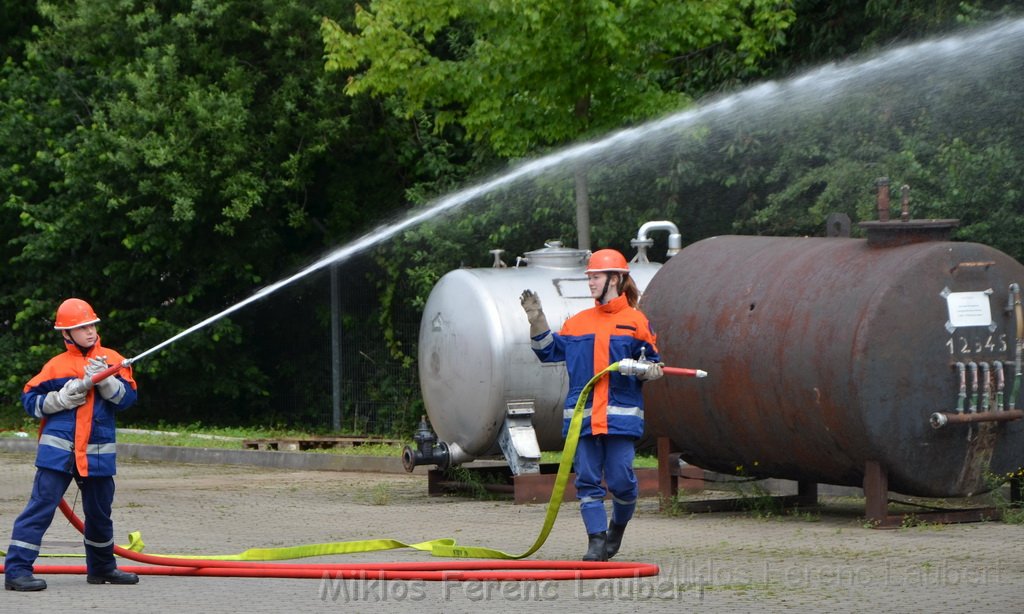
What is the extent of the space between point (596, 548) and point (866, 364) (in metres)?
2.52

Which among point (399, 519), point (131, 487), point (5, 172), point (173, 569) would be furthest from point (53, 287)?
point (173, 569)

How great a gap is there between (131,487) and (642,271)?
17.8ft

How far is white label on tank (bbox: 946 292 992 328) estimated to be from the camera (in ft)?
34.6

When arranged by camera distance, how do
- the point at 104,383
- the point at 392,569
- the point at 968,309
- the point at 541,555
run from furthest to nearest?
the point at 968,309 < the point at 541,555 < the point at 392,569 < the point at 104,383

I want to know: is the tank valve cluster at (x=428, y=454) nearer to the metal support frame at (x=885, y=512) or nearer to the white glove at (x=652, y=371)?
the metal support frame at (x=885, y=512)

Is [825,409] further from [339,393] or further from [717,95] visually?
[339,393]

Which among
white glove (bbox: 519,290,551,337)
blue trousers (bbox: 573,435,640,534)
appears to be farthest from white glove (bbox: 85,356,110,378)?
blue trousers (bbox: 573,435,640,534)

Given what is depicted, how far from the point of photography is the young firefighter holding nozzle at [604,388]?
9023 mm

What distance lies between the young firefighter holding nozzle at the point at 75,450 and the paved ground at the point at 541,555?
0.18m

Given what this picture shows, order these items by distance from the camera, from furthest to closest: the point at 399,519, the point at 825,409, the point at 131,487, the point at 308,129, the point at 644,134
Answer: the point at 308,129 < the point at 644,134 < the point at 131,487 < the point at 399,519 < the point at 825,409

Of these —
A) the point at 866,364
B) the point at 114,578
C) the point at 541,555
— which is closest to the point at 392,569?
the point at 541,555

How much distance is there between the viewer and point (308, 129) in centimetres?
2172

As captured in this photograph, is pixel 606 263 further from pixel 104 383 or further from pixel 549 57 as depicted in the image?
pixel 549 57

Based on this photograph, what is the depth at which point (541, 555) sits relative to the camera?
31.5 feet
